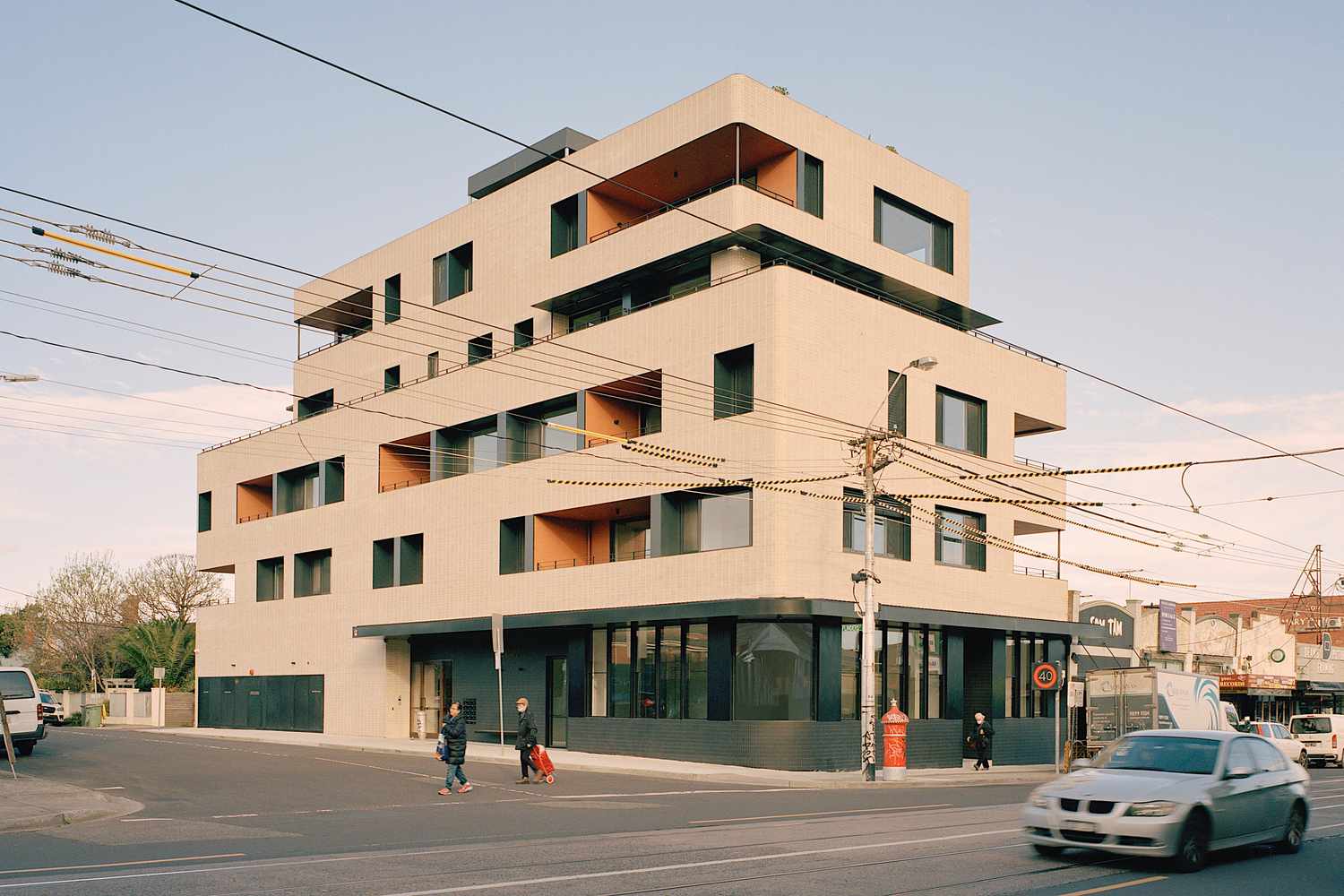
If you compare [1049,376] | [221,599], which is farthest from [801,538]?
[221,599]

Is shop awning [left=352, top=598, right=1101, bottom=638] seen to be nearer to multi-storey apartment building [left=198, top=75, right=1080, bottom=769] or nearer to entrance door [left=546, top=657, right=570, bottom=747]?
multi-storey apartment building [left=198, top=75, right=1080, bottom=769]

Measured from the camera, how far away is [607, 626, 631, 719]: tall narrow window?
34.5 meters

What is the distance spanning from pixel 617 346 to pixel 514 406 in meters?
5.11

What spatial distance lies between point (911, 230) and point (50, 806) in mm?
28977

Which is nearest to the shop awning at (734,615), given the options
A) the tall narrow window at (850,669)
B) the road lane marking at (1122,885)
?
the tall narrow window at (850,669)

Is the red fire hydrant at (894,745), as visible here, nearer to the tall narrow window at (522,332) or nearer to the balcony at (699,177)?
the balcony at (699,177)

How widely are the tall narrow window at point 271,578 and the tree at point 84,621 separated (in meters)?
31.6

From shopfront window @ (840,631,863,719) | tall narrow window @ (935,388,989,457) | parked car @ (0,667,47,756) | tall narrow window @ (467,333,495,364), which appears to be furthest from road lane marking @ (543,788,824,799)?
tall narrow window @ (467,333,495,364)

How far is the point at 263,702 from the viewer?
5156 centimetres

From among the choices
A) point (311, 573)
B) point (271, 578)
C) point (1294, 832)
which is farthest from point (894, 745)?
point (271, 578)

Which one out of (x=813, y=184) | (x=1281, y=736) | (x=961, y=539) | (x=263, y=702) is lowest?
(x=263, y=702)

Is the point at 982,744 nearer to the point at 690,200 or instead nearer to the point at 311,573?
the point at 690,200

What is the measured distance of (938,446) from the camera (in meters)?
36.3

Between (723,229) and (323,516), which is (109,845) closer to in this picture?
(723,229)
